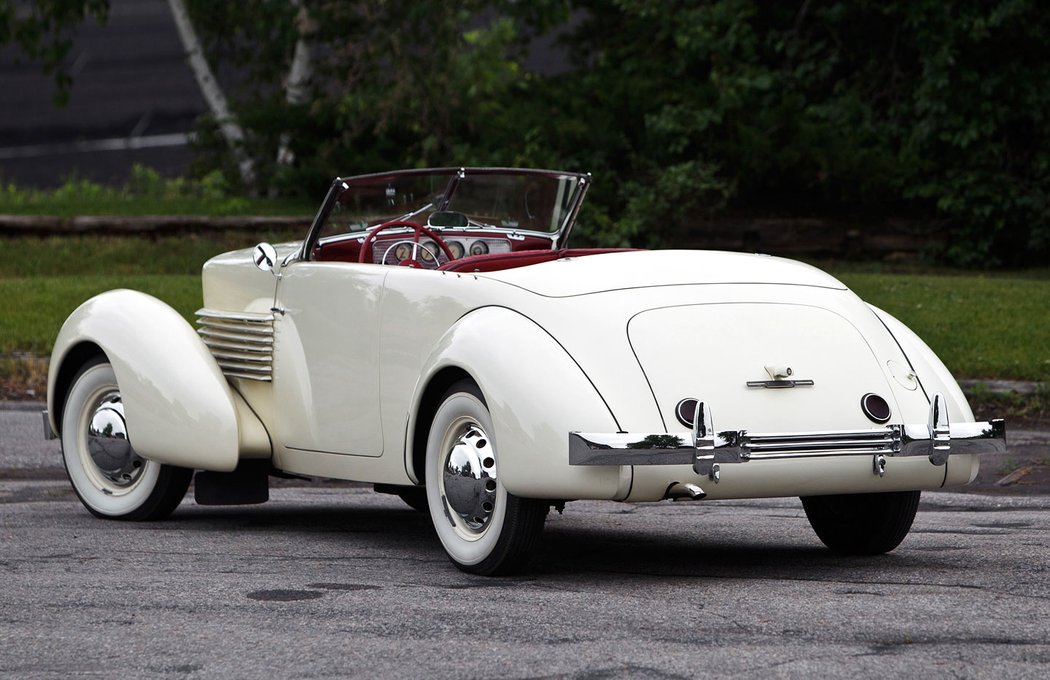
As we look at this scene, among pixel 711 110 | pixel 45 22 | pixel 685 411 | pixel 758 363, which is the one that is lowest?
pixel 685 411

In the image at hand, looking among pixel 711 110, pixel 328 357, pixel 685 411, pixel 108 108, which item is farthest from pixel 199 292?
pixel 108 108

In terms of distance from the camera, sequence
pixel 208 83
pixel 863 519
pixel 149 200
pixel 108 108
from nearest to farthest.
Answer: pixel 863 519 → pixel 149 200 → pixel 208 83 → pixel 108 108

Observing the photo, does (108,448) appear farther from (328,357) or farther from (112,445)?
(328,357)

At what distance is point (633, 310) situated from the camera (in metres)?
5.54

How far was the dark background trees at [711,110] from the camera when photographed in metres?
18.3

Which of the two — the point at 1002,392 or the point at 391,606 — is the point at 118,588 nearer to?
the point at 391,606

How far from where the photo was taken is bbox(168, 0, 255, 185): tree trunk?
2209 centimetres

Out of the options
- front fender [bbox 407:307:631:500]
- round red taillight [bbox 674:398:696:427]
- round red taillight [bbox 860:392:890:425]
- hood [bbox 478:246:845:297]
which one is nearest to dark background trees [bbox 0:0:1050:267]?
hood [bbox 478:246:845:297]

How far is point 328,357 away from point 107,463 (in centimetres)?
138

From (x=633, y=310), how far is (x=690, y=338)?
0.21 m

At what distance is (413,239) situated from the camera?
696 cm

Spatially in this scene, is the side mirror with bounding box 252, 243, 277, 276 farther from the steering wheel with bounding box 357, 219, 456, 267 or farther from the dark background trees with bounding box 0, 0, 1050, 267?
the dark background trees with bounding box 0, 0, 1050, 267

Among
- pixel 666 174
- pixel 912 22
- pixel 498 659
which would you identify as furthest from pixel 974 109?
pixel 498 659

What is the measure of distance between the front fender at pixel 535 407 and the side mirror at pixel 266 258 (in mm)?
1587
